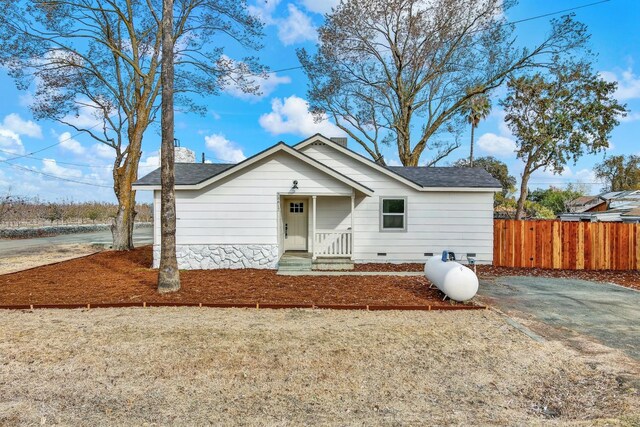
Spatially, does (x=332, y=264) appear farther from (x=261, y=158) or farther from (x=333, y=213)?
(x=261, y=158)

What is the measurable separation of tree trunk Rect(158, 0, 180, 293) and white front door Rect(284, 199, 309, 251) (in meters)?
5.54

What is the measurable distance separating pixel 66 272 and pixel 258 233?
5.89 metres

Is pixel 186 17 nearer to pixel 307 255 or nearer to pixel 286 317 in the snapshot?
pixel 307 255

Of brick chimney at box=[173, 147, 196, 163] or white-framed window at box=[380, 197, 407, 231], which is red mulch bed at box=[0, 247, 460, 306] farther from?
brick chimney at box=[173, 147, 196, 163]

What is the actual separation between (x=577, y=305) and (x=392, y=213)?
6.41 meters

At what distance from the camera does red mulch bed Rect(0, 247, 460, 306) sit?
7426 mm

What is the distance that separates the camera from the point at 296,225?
531 inches

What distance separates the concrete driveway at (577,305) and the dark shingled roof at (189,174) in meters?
8.91

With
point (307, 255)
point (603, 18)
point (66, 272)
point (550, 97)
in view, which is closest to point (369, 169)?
point (307, 255)

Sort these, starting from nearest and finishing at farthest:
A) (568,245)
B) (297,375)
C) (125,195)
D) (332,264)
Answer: (297,375), (332,264), (568,245), (125,195)

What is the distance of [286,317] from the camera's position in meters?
6.34

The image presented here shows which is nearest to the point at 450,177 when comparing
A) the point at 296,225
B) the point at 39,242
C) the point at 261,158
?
the point at 296,225

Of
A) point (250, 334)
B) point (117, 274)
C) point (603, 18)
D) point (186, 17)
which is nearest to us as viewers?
point (250, 334)

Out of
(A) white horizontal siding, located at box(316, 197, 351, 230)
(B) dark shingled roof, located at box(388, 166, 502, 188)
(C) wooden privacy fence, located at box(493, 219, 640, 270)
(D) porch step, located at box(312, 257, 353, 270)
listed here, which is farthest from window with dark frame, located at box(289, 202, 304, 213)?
(C) wooden privacy fence, located at box(493, 219, 640, 270)
